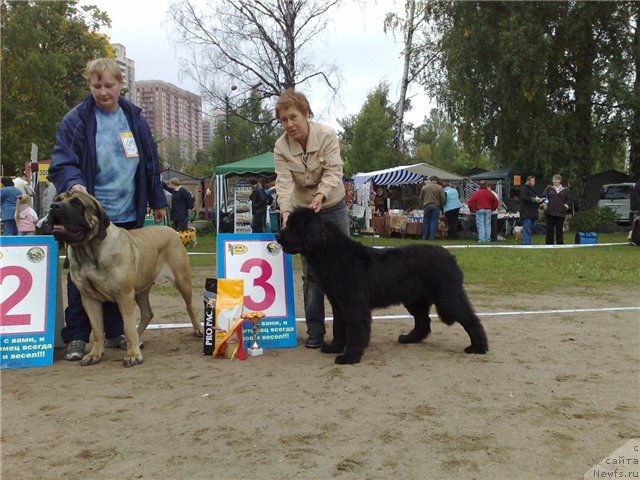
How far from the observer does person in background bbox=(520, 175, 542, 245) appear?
14.6 metres

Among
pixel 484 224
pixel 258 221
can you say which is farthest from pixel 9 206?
pixel 484 224

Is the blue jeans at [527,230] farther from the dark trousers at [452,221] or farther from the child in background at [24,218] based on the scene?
the child in background at [24,218]

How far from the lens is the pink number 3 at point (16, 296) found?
13.0ft

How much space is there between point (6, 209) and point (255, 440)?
12151mm

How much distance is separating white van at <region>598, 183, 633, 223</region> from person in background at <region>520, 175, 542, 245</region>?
1064 cm

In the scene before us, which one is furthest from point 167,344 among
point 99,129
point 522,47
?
point 522,47

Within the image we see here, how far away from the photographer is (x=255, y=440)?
8.50ft

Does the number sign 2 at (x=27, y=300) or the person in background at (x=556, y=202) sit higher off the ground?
the person in background at (x=556, y=202)

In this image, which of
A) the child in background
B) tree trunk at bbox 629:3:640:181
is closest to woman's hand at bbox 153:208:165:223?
the child in background

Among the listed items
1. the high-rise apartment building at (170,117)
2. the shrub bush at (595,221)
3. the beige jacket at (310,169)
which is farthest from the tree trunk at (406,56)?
the beige jacket at (310,169)

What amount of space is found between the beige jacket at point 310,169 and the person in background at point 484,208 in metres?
13.1

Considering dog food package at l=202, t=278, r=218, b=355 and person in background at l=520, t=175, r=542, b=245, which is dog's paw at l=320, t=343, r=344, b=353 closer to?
dog food package at l=202, t=278, r=218, b=355

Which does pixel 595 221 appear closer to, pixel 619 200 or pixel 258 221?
pixel 619 200

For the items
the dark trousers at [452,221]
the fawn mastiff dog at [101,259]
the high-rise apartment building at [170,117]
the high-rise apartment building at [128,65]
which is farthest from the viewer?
the high-rise apartment building at [170,117]
